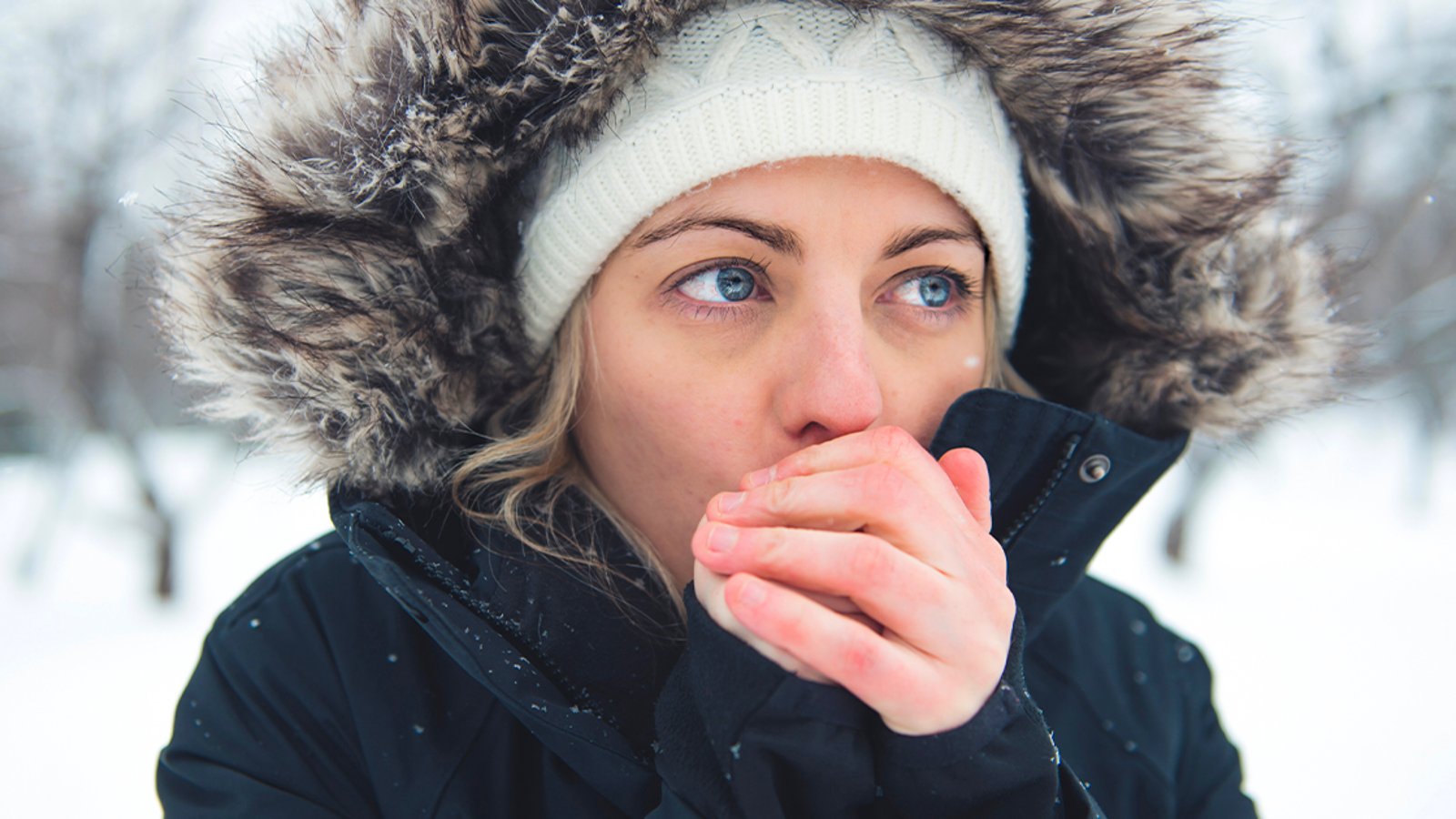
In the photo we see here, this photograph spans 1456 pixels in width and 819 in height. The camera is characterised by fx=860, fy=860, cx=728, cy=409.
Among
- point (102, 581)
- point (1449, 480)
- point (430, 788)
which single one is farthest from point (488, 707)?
point (1449, 480)

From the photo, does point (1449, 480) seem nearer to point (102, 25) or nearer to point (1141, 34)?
point (1141, 34)

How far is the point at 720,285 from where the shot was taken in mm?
1427

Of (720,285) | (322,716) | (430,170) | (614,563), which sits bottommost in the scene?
(322,716)

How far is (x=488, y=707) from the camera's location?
142 centimetres

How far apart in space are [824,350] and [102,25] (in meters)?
6.54

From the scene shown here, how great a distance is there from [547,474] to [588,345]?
9.5 inches

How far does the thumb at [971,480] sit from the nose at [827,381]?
0.49 ft

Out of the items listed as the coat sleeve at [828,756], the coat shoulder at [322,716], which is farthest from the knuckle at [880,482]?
the coat shoulder at [322,716]

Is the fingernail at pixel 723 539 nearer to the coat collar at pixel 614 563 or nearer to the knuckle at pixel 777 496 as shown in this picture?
the knuckle at pixel 777 496

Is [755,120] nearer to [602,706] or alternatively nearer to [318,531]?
[602,706]

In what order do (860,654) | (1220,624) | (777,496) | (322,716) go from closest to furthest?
(860,654) < (777,496) < (322,716) < (1220,624)

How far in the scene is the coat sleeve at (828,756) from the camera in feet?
3.24

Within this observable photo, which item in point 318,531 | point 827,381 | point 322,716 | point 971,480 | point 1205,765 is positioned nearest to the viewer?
point 971,480

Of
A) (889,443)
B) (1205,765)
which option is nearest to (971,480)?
(889,443)
